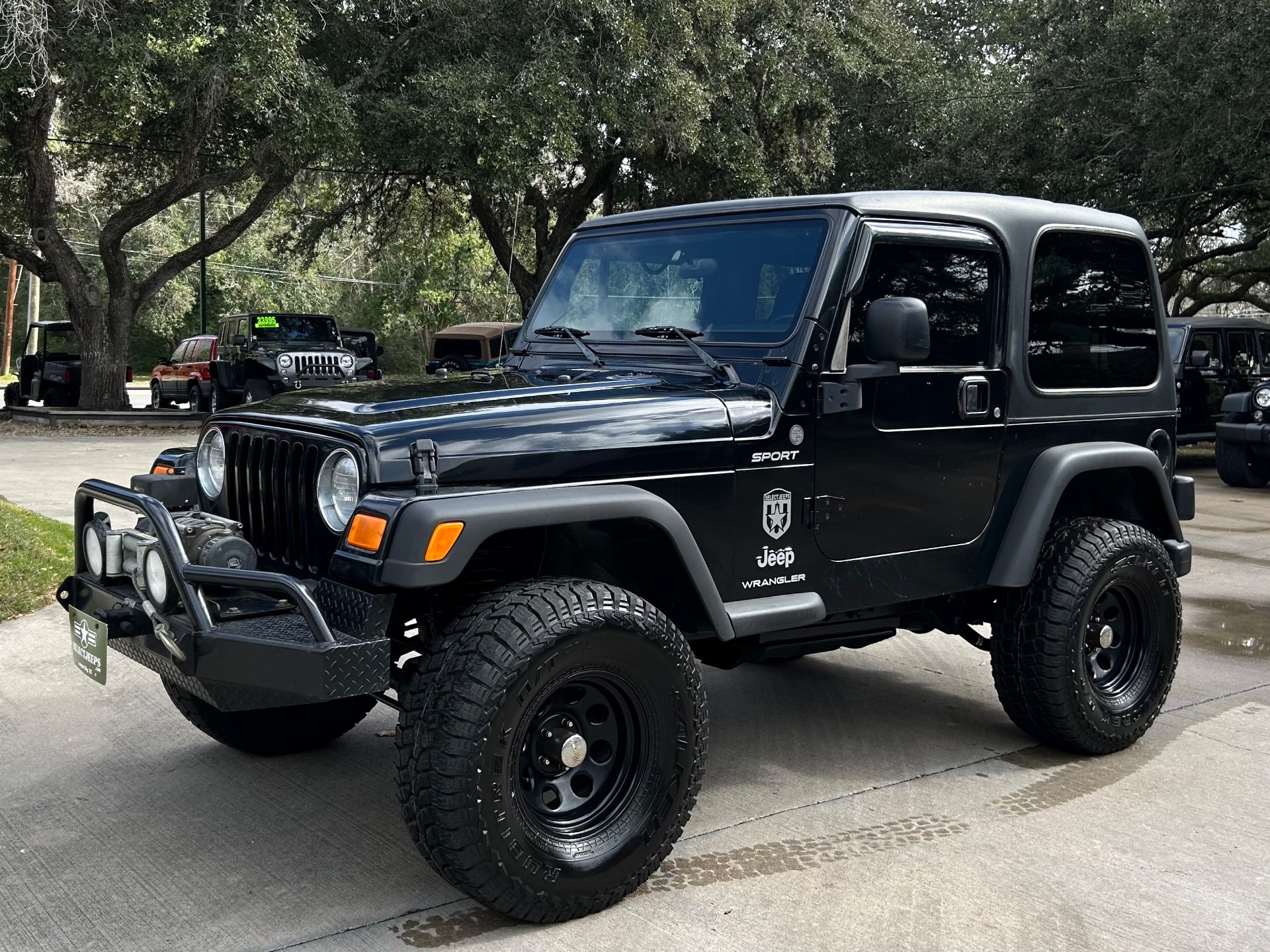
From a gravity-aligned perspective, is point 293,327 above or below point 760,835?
above

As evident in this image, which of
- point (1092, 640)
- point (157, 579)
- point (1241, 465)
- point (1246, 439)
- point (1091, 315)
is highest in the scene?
point (1091, 315)

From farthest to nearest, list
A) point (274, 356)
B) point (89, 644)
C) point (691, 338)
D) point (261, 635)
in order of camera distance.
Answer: point (274, 356) < point (691, 338) < point (89, 644) < point (261, 635)

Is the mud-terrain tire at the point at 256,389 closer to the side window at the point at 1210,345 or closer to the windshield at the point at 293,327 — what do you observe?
the windshield at the point at 293,327

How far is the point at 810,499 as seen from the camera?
13.2ft

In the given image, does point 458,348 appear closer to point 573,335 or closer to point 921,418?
point 573,335

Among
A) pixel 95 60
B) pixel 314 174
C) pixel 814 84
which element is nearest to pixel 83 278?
pixel 314 174

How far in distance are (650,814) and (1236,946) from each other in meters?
1.58

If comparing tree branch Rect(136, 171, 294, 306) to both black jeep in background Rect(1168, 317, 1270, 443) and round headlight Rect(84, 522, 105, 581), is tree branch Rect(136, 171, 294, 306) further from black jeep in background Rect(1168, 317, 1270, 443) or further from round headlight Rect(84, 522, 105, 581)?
round headlight Rect(84, 522, 105, 581)

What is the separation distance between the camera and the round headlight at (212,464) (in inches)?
164

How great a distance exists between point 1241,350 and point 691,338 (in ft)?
44.3

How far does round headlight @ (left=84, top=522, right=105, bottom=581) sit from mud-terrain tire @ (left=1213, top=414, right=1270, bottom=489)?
42.2 ft

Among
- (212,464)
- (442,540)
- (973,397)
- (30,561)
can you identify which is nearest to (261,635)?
(442,540)

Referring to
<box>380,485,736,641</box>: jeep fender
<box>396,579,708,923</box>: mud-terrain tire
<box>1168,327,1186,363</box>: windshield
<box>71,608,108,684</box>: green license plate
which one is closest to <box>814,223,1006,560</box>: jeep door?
<box>380,485,736,641</box>: jeep fender

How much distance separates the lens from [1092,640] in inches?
189
